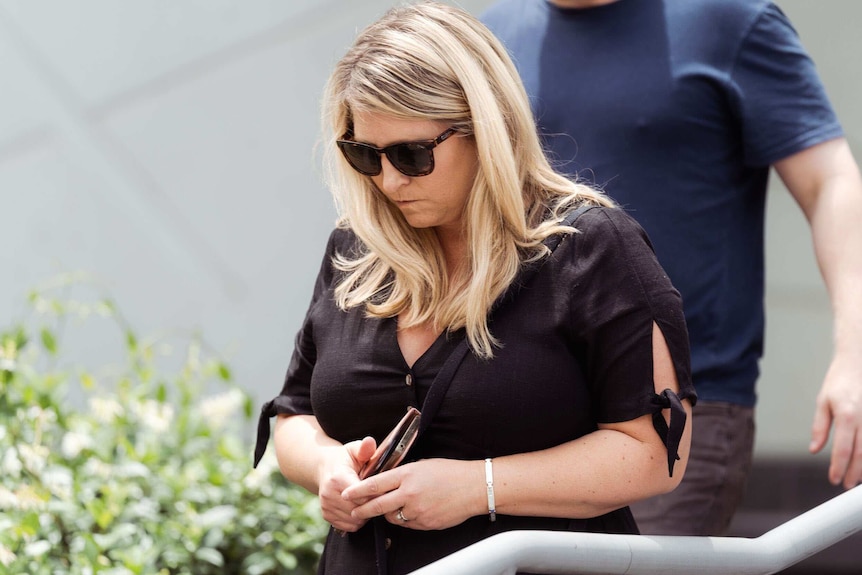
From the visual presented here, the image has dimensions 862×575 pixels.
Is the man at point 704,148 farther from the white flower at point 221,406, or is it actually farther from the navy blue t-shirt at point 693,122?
the white flower at point 221,406

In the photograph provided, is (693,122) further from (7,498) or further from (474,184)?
(7,498)

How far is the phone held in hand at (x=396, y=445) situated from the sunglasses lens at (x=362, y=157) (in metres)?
0.40

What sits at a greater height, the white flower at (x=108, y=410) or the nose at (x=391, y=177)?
the nose at (x=391, y=177)

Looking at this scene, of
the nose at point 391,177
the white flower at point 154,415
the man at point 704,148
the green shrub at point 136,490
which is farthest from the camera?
the white flower at point 154,415

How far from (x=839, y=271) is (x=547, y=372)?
3.07 feet

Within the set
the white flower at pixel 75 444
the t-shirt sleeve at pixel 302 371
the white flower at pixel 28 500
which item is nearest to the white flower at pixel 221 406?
the white flower at pixel 75 444

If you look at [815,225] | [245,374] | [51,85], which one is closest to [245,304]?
[245,374]

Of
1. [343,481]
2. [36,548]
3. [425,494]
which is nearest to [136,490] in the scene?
[36,548]

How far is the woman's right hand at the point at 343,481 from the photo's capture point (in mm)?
1872

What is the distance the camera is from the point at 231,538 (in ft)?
10.6

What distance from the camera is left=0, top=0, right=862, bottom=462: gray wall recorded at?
14.3ft

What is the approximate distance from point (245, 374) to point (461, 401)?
106 inches

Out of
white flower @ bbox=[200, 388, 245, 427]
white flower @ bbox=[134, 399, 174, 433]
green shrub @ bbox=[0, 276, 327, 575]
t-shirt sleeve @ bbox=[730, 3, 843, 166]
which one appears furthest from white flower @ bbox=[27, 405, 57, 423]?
t-shirt sleeve @ bbox=[730, 3, 843, 166]

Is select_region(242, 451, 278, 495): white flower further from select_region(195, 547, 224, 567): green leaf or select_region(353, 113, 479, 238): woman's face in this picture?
select_region(353, 113, 479, 238): woman's face
